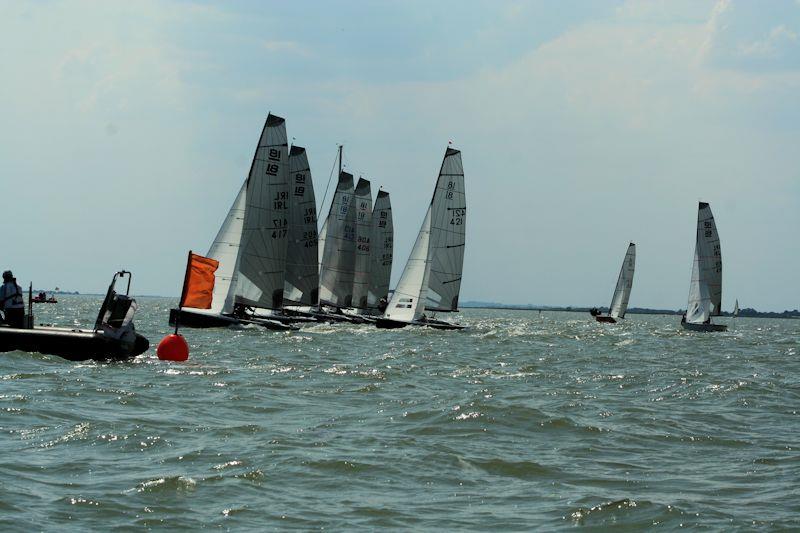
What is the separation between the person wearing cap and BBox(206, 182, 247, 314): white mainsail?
63.4 feet

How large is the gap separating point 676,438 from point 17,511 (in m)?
10.1

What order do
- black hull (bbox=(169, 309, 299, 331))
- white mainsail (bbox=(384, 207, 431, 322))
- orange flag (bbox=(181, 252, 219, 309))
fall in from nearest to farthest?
orange flag (bbox=(181, 252, 219, 309)) → black hull (bbox=(169, 309, 299, 331)) → white mainsail (bbox=(384, 207, 431, 322))

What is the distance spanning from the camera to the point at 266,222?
47438 millimetres

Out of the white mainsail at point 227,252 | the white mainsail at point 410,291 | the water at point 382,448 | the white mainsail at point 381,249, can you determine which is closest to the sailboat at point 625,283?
the white mainsail at point 381,249

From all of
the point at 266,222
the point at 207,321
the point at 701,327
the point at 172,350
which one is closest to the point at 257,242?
the point at 266,222

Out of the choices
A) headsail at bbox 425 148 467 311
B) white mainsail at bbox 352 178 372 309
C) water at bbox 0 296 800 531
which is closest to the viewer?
water at bbox 0 296 800 531

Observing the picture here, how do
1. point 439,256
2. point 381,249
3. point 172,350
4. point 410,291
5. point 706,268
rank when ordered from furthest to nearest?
point 706,268
point 381,249
point 439,256
point 410,291
point 172,350

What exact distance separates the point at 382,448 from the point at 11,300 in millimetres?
13881

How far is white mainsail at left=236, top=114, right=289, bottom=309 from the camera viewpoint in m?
46.8

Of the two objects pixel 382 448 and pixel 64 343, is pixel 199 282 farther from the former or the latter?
pixel 382 448

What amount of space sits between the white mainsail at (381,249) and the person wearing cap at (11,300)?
143ft

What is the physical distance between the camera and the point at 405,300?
53438 millimetres

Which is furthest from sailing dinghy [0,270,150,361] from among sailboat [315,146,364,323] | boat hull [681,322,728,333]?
boat hull [681,322,728,333]

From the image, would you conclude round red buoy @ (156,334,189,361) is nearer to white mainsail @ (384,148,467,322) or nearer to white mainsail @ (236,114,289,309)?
white mainsail @ (236,114,289,309)
